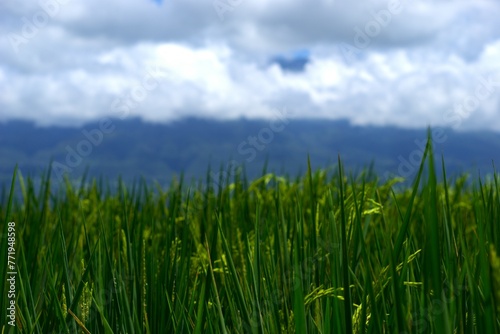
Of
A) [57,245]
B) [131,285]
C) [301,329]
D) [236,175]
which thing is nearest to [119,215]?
[236,175]

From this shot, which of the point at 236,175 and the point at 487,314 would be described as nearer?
the point at 487,314

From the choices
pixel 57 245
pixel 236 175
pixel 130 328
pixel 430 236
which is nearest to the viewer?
A: pixel 430 236

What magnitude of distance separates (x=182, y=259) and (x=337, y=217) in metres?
0.57

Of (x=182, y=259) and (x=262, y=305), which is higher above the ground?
(x=182, y=259)

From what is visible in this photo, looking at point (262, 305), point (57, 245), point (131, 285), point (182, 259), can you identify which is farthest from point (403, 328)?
point (57, 245)

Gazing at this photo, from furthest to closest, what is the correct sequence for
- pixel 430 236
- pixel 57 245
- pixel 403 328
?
pixel 57 245 → pixel 403 328 → pixel 430 236

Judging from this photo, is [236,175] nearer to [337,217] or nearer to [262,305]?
[337,217]

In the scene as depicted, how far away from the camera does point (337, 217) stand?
1.80 metres

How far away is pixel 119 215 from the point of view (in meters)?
3.19

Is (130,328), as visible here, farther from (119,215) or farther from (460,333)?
(119,215)

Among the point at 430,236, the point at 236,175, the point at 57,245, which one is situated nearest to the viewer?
the point at 430,236

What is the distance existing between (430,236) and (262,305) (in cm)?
73

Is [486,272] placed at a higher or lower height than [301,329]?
higher

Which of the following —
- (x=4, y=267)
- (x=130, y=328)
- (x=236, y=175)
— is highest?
(x=236, y=175)
